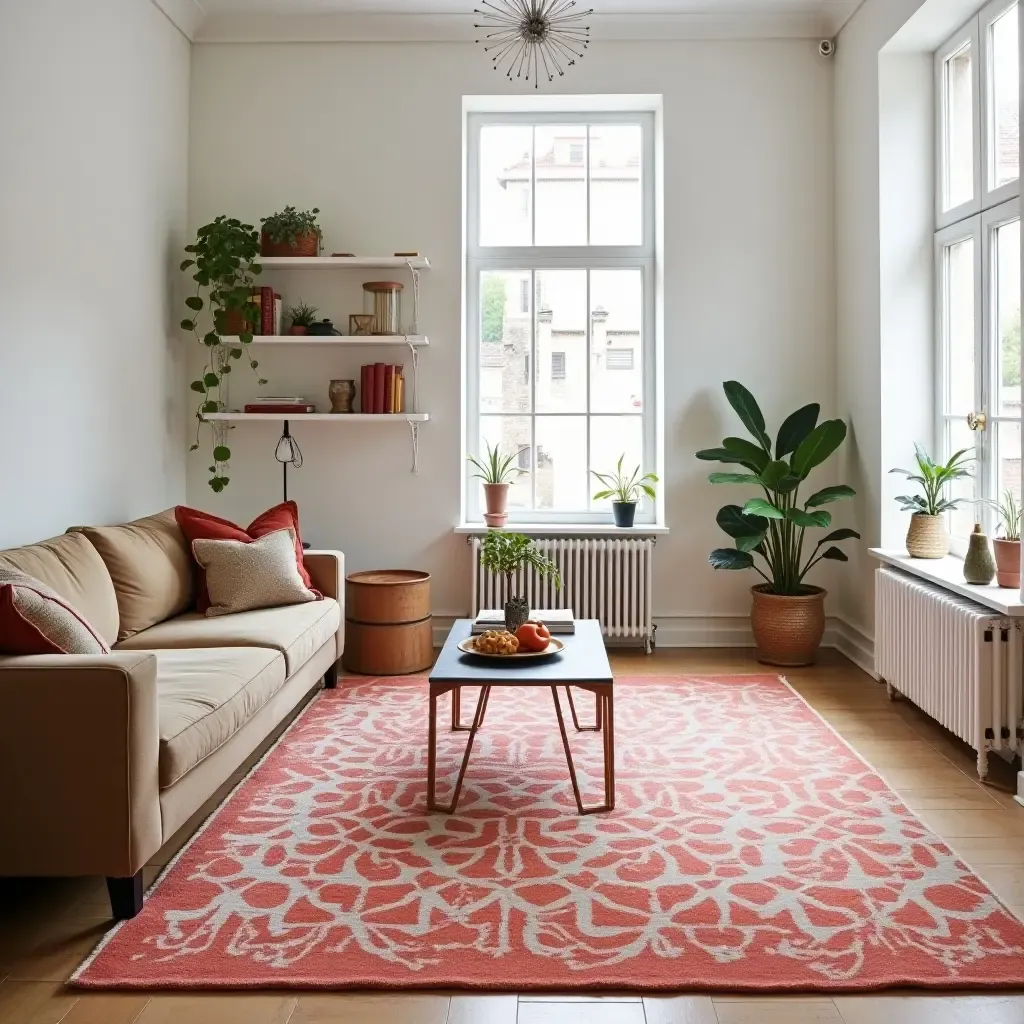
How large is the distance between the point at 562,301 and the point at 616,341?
0.38 m

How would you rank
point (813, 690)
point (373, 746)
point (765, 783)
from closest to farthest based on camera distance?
1. point (765, 783)
2. point (373, 746)
3. point (813, 690)

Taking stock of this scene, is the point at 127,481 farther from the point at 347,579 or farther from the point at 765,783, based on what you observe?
the point at 765,783

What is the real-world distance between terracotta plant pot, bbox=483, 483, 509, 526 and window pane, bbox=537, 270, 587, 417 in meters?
0.55

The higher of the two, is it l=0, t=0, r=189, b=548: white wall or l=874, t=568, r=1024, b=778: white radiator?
l=0, t=0, r=189, b=548: white wall

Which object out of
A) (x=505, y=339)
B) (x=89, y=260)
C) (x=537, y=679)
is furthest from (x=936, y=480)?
(x=89, y=260)

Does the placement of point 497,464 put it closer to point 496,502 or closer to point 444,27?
point 496,502

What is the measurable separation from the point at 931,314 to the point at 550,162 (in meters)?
2.25

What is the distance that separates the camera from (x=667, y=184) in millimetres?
5305

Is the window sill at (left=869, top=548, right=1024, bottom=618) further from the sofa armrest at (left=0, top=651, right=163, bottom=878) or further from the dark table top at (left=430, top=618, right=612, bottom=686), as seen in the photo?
the sofa armrest at (left=0, top=651, right=163, bottom=878)

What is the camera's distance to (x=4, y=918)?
236 centimetres

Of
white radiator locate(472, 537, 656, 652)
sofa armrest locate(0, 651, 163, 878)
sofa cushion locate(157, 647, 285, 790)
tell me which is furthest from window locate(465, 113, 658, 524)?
sofa armrest locate(0, 651, 163, 878)

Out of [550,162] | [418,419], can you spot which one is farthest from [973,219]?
[418,419]

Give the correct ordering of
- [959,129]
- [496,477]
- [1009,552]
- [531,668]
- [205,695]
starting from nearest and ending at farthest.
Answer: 1. [205,695]
2. [531,668]
3. [1009,552]
4. [959,129]
5. [496,477]

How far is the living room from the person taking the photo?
2.28 metres
